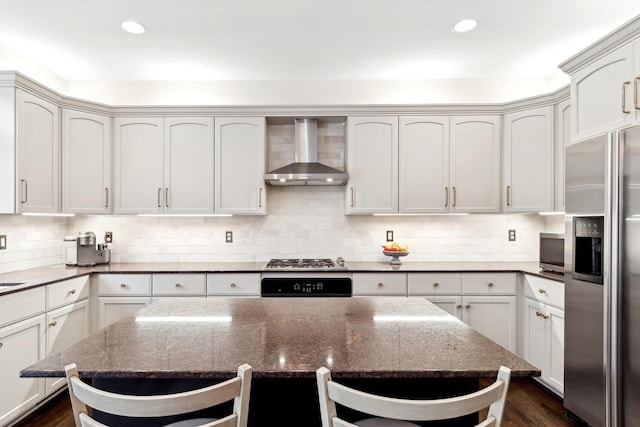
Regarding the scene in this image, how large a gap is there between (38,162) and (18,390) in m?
1.62

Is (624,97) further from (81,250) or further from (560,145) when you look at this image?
(81,250)

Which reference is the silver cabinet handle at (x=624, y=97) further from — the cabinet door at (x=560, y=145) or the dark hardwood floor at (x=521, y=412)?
the dark hardwood floor at (x=521, y=412)

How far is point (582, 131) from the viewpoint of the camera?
2229 millimetres

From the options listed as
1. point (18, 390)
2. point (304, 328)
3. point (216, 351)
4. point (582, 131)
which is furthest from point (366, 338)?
point (18, 390)

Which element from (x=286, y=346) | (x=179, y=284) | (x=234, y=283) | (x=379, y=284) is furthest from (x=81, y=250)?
(x=286, y=346)

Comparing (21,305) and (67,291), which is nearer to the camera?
(21,305)

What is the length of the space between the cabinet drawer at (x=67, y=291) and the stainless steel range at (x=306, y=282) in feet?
4.65

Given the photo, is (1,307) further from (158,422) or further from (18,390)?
(158,422)

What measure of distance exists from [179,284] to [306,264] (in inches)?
42.9

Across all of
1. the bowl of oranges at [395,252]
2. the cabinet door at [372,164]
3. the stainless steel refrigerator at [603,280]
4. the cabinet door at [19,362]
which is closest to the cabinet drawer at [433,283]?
the bowl of oranges at [395,252]

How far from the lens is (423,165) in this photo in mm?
3217

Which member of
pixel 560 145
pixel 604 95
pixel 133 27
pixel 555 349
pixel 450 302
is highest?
pixel 133 27

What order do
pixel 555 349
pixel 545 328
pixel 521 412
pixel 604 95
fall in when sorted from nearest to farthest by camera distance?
pixel 604 95 < pixel 521 412 < pixel 555 349 < pixel 545 328

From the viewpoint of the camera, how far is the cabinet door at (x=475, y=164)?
3207mm
